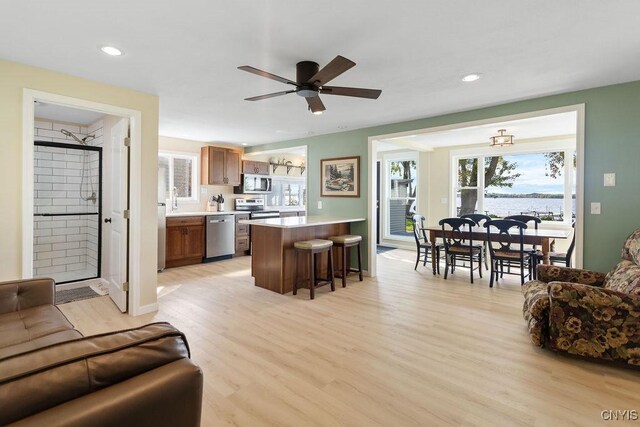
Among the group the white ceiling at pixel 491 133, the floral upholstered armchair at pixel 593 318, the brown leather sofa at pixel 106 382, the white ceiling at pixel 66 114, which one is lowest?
the floral upholstered armchair at pixel 593 318

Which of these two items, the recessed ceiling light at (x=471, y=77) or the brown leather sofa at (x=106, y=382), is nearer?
the brown leather sofa at (x=106, y=382)

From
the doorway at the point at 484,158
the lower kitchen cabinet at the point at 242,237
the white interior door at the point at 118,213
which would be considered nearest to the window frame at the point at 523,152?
the doorway at the point at 484,158

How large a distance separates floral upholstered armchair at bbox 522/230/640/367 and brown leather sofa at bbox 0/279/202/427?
8.53 feet

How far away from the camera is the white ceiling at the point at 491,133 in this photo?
4.46 m

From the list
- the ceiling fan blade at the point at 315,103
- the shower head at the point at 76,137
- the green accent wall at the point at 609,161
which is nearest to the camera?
the ceiling fan blade at the point at 315,103

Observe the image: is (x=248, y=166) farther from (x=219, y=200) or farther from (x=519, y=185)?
(x=519, y=185)

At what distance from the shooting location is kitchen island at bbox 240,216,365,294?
407 centimetres

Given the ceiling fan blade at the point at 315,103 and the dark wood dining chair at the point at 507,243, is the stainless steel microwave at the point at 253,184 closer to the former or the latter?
the ceiling fan blade at the point at 315,103

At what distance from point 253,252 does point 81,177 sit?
2.73m

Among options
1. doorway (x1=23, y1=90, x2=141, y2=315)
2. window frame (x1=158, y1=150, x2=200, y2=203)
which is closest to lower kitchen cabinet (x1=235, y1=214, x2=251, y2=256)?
window frame (x1=158, y1=150, x2=200, y2=203)

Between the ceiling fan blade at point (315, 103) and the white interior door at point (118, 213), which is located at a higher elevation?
the ceiling fan blade at point (315, 103)

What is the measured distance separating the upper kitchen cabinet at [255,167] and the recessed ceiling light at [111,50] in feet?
14.3

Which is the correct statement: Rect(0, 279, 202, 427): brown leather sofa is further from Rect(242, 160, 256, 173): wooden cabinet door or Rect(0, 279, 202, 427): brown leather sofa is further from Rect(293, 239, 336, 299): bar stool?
Rect(242, 160, 256, 173): wooden cabinet door

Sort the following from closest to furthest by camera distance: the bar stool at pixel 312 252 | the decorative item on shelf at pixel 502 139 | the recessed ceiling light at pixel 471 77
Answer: the recessed ceiling light at pixel 471 77, the bar stool at pixel 312 252, the decorative item on shelf at pixel 502 139
